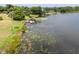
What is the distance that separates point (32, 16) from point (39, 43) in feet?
→ 1.38

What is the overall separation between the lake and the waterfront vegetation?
0.10 m

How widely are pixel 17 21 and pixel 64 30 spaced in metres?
0.74

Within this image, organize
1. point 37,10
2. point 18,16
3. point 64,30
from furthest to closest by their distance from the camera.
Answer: point 64,30 < point 18,16 < point 37,10

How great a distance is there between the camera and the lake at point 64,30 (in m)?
3.05

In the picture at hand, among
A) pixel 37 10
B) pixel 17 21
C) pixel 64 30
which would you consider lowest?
pixel 64 30

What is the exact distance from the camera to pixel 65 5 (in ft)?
8.96

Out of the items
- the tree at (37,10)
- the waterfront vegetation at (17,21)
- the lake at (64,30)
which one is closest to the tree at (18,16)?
the waterfront vegetation at (17,21)

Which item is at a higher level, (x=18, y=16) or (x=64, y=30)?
(x=18, y=16)

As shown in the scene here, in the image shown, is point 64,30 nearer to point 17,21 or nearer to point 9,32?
point 17,21

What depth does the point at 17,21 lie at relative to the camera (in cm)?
305

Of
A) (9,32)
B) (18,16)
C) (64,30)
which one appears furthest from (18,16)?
(64,30)
